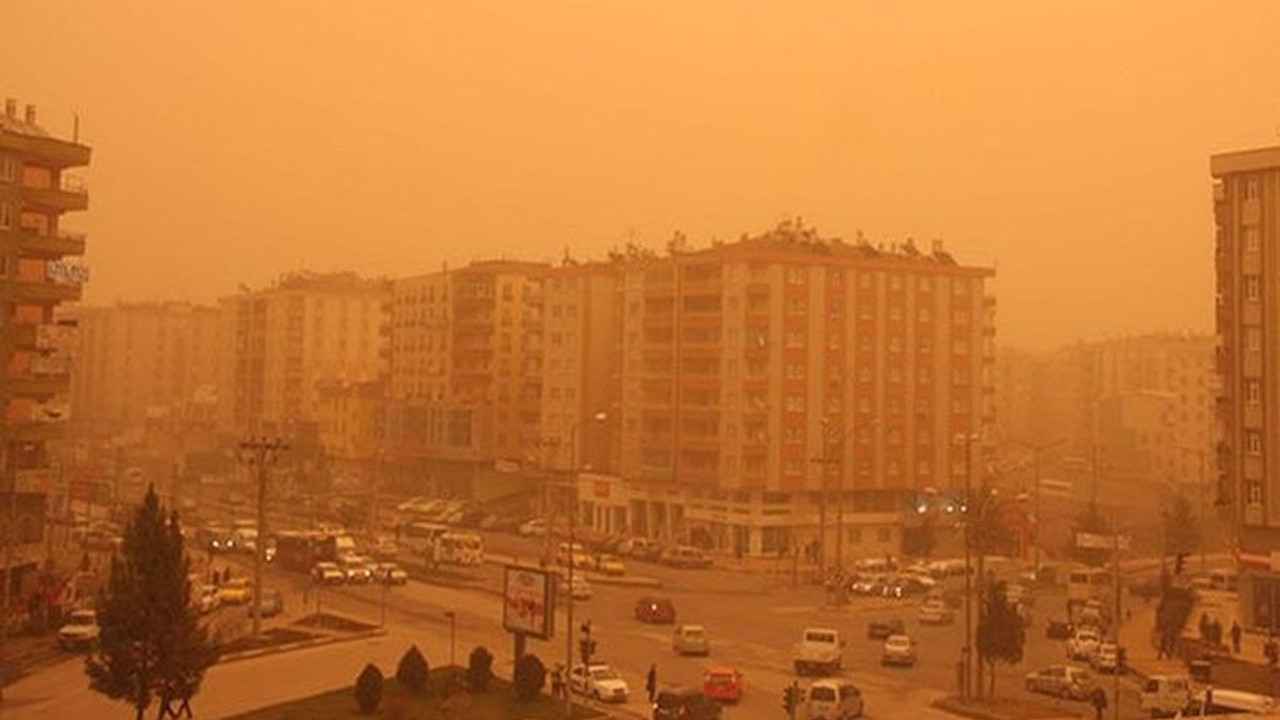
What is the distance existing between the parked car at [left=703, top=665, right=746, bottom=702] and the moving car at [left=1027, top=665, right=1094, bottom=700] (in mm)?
4562

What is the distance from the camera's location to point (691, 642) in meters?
24.2

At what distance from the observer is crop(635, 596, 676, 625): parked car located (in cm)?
2780

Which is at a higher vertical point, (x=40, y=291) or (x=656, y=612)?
(x=40, y=291)

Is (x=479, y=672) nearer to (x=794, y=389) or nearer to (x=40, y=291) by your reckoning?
(x=40, y=291)

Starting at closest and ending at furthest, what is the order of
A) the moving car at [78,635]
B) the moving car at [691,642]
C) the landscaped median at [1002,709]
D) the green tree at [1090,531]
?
the landscaped median at [1002,709] < the moving car at [78,635] < the moving car at [691,642] < the green tree at [1090,531]

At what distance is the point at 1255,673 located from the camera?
77.4 feet

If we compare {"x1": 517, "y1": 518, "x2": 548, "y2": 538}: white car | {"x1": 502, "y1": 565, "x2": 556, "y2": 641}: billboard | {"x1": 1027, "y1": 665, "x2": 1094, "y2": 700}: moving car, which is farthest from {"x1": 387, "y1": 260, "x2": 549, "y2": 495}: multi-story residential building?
{"x1": 1027, "y1": 665, "x2": 1094, "y2": 700}: moving car

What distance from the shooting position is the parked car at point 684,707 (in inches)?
706

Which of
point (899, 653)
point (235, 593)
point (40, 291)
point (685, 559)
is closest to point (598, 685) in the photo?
point (899, 653)

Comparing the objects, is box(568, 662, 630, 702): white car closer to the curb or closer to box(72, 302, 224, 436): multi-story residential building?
the curb

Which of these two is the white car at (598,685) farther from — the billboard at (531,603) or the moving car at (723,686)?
the moving car at (723,686)

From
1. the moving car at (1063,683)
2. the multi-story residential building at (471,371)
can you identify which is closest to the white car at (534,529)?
the multi-story residential building at (471,371)

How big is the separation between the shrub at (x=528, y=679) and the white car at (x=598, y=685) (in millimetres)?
594

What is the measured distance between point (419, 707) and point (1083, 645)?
11.9 metres
